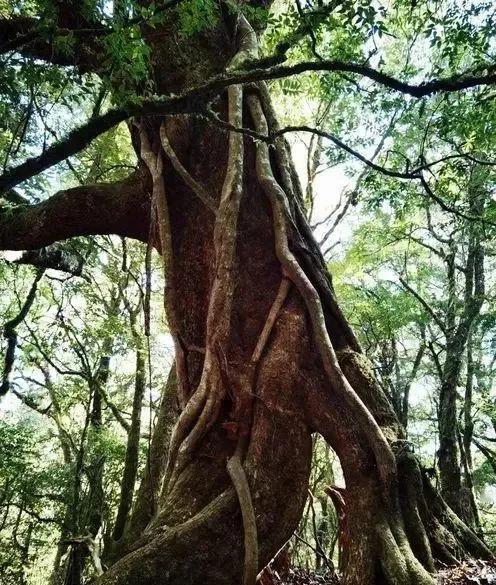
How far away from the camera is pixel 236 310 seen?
3037mm

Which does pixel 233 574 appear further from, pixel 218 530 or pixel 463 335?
pixel 463 335

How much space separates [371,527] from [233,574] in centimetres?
72

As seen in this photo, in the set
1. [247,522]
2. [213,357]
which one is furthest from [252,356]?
[247,522]

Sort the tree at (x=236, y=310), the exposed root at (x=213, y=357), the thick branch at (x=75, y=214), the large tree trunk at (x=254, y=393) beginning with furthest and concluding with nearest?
the thick branch at (x=75, y=214) < the exposed root at (x=213, y=357) < the large tree trunk at (x=254, y=393) < the tree at (x=236, y=310)

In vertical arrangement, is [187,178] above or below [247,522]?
above

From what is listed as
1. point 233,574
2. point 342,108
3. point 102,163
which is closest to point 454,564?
point 233,574

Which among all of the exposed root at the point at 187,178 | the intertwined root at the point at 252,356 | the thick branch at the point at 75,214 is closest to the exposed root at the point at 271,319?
the intertwined root at the point at 252,356

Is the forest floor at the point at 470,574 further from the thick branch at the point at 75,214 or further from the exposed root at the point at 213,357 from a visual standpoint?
the thick branch at the point at 75,214

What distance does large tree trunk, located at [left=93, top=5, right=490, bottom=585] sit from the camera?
2.29 metres

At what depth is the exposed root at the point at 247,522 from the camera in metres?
2.24

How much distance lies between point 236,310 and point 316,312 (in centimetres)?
51

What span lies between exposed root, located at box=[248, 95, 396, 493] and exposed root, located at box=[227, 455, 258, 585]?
0.70 metres

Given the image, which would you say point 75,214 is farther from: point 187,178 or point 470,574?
point 470,574

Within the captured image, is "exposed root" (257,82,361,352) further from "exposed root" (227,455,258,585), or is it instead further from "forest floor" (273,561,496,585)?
"forest floor" (273,561,496,585)
